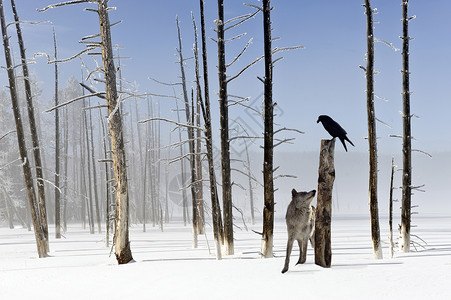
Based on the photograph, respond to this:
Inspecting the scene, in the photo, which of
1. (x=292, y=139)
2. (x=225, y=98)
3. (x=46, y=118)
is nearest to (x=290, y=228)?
(x=292, y=139)

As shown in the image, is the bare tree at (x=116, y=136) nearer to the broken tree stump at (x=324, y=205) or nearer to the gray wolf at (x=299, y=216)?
the gray wolf at (x=299, y=216)

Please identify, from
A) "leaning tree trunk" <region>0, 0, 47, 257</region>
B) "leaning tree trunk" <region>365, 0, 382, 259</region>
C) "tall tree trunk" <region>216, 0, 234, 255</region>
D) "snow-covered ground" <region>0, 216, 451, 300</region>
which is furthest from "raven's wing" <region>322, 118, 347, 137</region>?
"leaning tree trunk" <region>0, 0, 47, 257</region>

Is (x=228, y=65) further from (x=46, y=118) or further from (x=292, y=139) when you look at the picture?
(x=46, y=118)

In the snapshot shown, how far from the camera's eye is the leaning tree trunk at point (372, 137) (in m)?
12.6

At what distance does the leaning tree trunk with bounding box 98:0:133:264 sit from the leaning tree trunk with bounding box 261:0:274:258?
131 inches

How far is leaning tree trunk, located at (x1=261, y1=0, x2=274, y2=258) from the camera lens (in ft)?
38.4

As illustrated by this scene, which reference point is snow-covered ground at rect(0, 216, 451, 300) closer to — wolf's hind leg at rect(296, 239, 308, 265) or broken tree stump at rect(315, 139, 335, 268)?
wolf's hind leg at rect(296, 239, 308, 265)

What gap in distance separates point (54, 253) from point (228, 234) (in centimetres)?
829

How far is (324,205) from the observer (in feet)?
26.4

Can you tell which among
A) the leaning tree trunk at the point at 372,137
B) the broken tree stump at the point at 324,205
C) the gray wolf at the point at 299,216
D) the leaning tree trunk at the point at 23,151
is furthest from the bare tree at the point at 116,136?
the leaning tree trunk at the point at 372,137

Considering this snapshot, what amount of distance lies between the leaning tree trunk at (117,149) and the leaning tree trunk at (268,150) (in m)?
3.32

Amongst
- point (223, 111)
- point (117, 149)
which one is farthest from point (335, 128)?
point (223, 111)

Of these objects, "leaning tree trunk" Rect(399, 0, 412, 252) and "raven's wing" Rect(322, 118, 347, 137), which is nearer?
"raven's wing" Rect(322, 118, 347, 137)

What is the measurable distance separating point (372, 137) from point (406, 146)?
9.22 feet
